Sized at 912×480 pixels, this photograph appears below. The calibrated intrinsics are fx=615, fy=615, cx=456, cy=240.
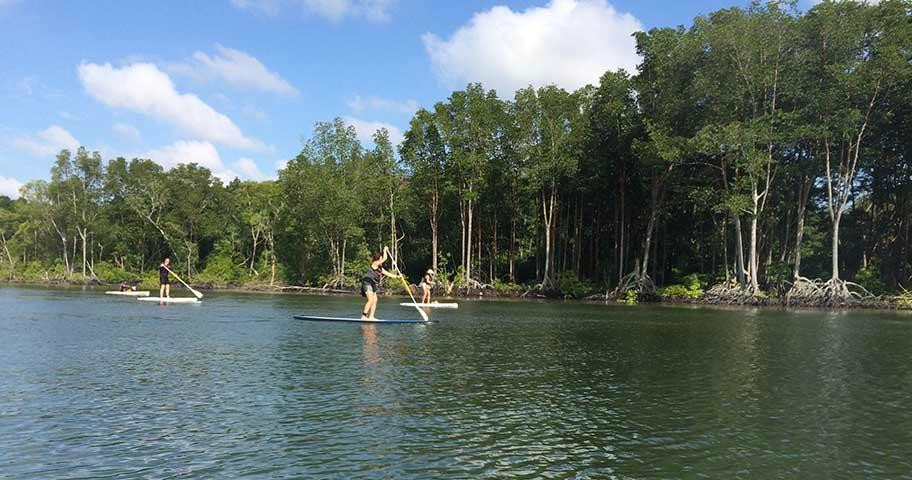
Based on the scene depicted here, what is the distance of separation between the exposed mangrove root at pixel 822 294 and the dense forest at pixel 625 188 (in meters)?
0.16

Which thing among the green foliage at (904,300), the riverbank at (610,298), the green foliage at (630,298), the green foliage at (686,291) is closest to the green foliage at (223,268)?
the riverbank at (610,298)

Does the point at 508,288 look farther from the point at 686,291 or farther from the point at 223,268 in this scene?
the point at 223,268

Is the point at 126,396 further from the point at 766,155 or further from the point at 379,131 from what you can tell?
the point at 379,131

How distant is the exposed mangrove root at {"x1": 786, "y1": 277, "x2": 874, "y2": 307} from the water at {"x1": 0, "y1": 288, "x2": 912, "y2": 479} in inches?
980

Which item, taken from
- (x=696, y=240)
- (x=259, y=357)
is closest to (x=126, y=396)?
(x=259, y=357)

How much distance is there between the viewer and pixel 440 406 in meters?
11.2

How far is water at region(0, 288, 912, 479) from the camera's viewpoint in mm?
8078

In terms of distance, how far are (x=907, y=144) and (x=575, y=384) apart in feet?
162

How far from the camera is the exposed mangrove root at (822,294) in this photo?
44.4 metres

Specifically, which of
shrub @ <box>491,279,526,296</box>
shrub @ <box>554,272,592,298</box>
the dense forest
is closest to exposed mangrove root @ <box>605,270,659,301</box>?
the dense forest

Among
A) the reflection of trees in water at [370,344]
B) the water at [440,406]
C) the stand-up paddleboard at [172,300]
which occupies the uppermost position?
the stand-up paddleboard at [172,300]

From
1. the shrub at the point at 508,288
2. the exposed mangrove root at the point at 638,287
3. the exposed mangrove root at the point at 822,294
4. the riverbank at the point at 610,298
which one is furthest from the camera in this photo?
the shrub at the point at 508,288

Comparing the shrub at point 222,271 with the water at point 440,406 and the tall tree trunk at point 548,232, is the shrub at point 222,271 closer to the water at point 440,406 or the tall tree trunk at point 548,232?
the tall tree trunk at point 548,232

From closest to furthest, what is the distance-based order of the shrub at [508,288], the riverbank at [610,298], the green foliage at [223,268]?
the riverbank at [610,298] → the shrub at [508,288] → the green foliage at [223,268]
